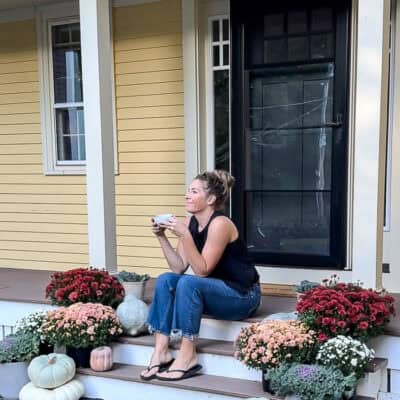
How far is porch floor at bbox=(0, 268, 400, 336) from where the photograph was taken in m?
2.95

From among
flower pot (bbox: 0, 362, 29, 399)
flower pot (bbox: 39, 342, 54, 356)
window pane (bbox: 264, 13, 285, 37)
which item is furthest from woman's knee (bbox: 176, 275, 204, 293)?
window pane (bbox: 264, 13, 285, 37)

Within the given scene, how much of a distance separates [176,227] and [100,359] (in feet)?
2.77

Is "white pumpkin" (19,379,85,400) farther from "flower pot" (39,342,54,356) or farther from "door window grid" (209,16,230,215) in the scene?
"door window grid" (209,16,230,215)

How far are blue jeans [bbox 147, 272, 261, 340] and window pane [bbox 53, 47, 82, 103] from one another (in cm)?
242

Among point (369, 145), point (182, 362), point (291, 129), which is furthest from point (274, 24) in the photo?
point (182, 362)

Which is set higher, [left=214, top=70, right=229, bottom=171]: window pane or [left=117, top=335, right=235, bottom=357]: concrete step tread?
[left=214, top=70, right=229, bottom=171]: window pane

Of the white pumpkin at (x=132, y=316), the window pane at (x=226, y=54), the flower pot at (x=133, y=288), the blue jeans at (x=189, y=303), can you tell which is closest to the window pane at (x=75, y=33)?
the window pane at (x=226, y=54)

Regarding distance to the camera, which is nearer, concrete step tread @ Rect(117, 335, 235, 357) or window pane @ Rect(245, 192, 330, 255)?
concrete step tread @ Rect(117, 335, 235, 357)

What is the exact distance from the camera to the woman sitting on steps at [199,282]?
8.35ft

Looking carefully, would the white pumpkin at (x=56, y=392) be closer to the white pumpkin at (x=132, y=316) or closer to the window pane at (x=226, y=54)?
the white pumpkin at (x=132, y=316)

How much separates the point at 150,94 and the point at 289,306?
6.56 feet

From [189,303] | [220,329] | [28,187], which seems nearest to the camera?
[189,303]

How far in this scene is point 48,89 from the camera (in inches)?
176

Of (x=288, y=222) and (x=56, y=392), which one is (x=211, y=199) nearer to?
(x=288, y=222)
